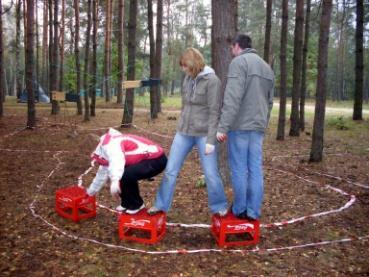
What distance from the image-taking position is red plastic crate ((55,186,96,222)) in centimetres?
494

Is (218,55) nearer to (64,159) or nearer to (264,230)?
(264,230)

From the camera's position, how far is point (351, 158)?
9.11m

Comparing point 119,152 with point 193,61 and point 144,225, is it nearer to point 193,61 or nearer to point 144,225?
point 144,225

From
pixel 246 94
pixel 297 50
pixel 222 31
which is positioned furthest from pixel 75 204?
pixel 297 50

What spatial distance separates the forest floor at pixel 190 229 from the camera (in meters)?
3.92

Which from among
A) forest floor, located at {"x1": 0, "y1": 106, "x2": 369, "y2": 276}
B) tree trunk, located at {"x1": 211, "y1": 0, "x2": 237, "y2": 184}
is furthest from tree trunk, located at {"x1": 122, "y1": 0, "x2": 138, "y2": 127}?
tree trunk, located at {"x1": 211, "y1": 0, "x2": 237, "y2": 184}

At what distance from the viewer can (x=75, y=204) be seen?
4902 mm

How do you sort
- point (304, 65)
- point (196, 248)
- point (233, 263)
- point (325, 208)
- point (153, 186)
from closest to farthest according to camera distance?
point (233, 263) < point (196, 248) < point (325, 208) < point (153, 186) < point (304, 65)

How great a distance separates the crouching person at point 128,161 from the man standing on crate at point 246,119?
2.76 ft

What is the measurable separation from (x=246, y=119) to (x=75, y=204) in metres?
2.34

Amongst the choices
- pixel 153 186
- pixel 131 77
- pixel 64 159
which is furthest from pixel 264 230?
pixel 131 77

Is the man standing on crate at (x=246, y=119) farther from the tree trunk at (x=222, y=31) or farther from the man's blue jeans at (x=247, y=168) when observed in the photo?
the tree trunk at (x=222, y=31)

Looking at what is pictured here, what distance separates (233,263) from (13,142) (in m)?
7.88

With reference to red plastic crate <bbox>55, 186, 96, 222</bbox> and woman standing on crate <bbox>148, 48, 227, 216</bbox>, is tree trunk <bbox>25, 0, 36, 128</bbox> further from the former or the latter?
woman standing on crate <bbox>148, 48, 227, 216</bbox>
